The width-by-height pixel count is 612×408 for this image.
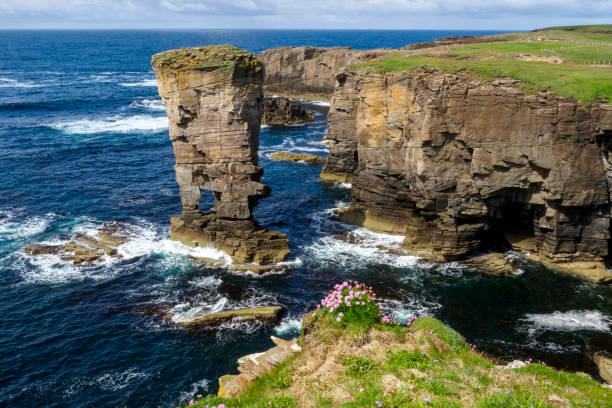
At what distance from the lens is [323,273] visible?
37.9 meters

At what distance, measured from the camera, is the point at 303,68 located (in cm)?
12231

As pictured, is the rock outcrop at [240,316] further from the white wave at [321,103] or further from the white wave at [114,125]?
the white wave at [321,103]

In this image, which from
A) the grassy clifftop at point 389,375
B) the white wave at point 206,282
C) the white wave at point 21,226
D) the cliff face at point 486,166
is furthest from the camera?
the white wave at point 21,226

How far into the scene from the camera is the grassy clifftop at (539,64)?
3534 cm

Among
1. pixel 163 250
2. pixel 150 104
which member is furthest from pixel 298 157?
pixel 150 104

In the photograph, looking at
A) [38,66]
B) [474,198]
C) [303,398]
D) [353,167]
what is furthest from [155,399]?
[38,66]

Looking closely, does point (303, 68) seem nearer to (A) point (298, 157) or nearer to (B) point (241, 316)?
(A) point (298, 157)

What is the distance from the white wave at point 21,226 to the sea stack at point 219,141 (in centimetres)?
1354

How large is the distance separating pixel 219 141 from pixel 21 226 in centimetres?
2166

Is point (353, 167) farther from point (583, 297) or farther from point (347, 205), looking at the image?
point (583, 297)

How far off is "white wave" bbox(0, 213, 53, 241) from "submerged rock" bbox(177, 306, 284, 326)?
862 inches

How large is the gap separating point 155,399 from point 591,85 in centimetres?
3603

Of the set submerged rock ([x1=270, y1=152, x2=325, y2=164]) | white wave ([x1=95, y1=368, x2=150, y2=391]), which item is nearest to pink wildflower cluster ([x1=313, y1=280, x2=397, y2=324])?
white wave ([x1=95, y1=368, x2=150, y2=391])

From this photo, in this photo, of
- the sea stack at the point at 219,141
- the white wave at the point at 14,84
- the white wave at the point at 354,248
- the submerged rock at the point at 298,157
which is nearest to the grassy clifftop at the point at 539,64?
the sea stack at the point at 219,141
